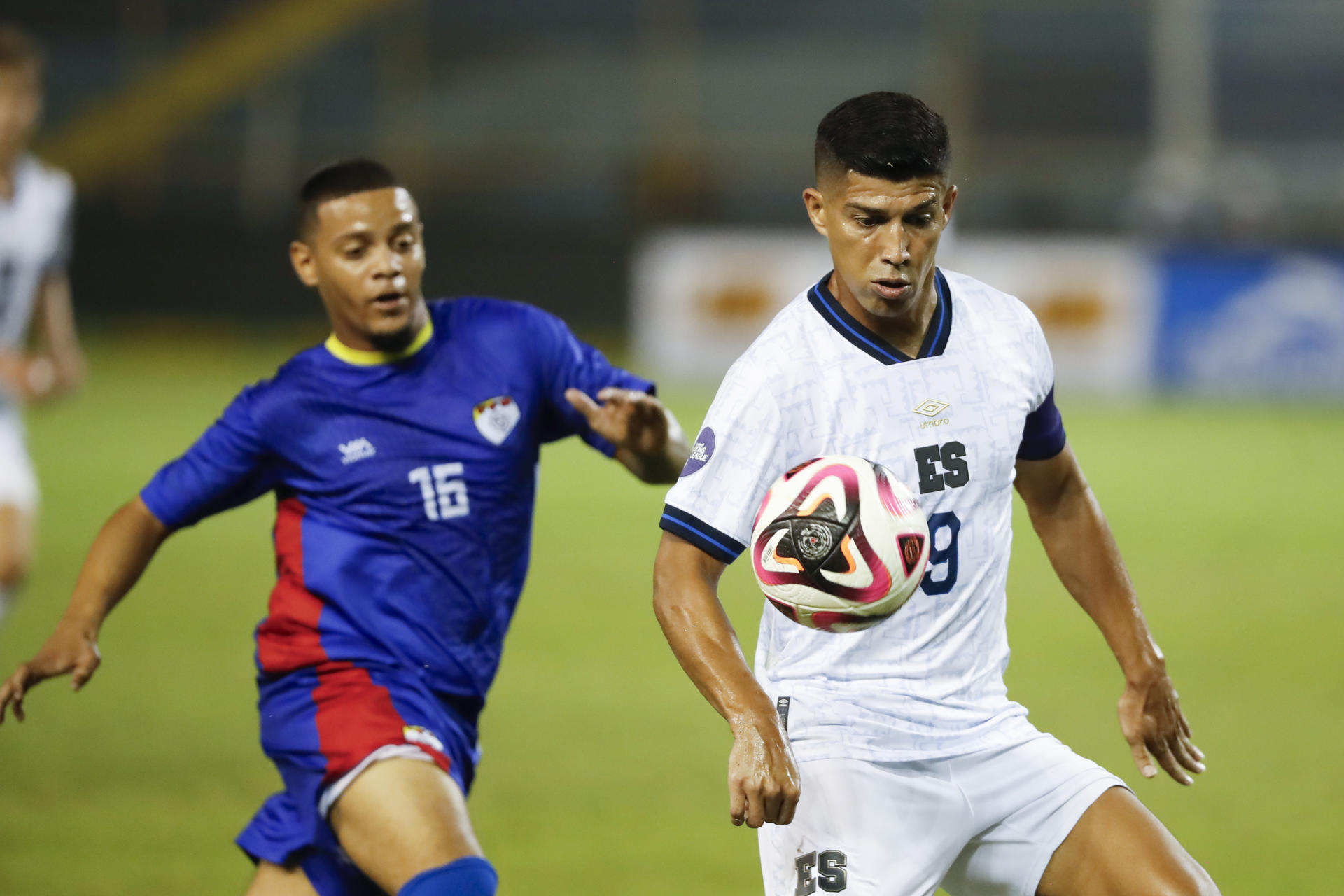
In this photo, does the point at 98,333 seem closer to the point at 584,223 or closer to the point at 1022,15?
the point at 584,223

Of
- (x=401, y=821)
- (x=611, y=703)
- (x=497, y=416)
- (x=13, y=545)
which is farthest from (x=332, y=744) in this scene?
(x=611, y=703)

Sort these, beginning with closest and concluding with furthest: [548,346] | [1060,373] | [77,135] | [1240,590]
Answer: [548,346]
[1240,590]
[1060,373]
[77,135]

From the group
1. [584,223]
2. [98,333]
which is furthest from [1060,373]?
[98,333]

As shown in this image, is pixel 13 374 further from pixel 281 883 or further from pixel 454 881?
pixel 454 881

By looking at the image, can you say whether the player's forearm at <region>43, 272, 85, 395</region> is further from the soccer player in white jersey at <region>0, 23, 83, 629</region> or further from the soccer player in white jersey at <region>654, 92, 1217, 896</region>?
the soccer player in white jersey at <region>654, 92, 1217, 896</region>

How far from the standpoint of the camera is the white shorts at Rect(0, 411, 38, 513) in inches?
231

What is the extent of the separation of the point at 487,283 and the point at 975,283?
17717 millimetres

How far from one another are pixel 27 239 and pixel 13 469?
86cm

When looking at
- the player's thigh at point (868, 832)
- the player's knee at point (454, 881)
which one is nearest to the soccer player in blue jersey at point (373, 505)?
the player's knee at point (454, 881)

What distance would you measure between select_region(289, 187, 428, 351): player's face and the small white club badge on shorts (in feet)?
0.85

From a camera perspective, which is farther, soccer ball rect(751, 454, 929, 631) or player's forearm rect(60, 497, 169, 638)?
player's forearm rect(60, 497, 169, 638)

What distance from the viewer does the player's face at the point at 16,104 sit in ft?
18.6

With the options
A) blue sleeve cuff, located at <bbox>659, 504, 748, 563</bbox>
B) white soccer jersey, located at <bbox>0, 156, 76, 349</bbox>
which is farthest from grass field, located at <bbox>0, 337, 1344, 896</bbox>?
white soccer jersey, located at <bbox>0, 156, 76, 349</bbox>

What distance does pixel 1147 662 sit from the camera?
3488 millimetres
